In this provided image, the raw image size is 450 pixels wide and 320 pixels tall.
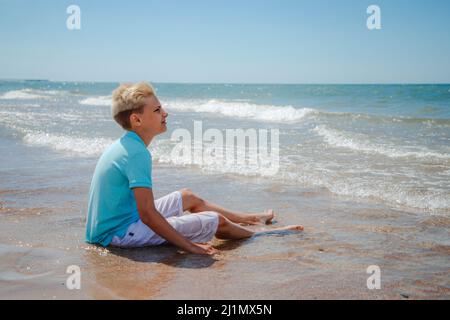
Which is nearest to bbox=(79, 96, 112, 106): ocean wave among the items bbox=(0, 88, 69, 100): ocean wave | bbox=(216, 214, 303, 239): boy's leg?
bbox=(0, 88, 69, 100): ocean wave

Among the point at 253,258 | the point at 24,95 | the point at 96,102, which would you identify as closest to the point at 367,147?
the point at 253,258

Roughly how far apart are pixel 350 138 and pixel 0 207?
30.4 feet

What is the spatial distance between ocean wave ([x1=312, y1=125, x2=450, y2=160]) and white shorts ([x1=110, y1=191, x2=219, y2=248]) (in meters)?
6.45

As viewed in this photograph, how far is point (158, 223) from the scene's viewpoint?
3.53 m

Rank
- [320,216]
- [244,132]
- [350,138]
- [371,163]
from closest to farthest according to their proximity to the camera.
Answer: [320,216] → [371,163] → [350,138] → [244,132]

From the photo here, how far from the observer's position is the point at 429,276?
131 inches

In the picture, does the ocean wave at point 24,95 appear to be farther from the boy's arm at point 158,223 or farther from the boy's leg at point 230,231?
the boy's arm at point 158,223

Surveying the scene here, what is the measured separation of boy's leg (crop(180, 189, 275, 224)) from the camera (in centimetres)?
428

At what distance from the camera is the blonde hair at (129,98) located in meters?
3.52

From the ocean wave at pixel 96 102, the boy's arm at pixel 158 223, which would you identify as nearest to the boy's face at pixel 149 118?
the boy's arm at pixel 158 223

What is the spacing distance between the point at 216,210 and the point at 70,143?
740 centimetres
